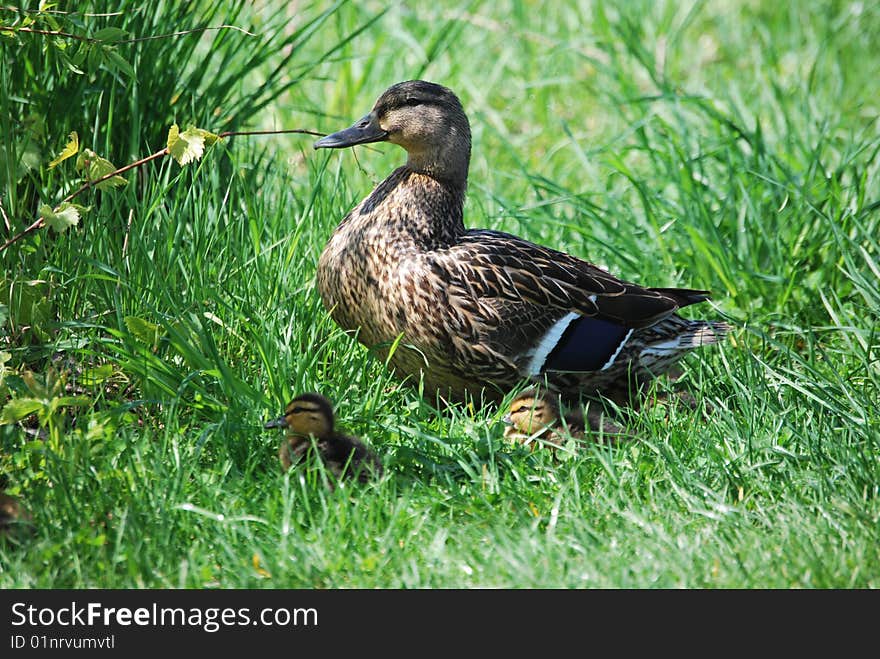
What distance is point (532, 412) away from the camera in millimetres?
4137

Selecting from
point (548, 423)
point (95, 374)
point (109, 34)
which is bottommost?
point (548, 423)

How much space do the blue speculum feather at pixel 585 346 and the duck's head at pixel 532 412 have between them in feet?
0.55

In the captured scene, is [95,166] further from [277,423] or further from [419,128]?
[419,128]

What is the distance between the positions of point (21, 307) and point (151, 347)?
1.43 feet

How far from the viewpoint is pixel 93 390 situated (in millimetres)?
3926

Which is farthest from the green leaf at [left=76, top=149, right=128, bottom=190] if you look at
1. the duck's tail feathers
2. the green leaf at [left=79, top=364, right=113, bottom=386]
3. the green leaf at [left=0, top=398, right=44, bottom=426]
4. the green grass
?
the duck's tail feathers

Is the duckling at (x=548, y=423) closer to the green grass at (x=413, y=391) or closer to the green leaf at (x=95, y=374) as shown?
the green grass at (x=413, y=391)

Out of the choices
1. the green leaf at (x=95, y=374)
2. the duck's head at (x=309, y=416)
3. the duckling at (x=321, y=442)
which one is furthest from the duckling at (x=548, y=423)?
the green leaf at (x=95, y=374)

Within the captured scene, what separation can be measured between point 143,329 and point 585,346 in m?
1.61

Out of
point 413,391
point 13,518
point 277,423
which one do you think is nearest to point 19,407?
point 13,518

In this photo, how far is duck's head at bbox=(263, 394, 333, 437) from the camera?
Answer: 3607mm

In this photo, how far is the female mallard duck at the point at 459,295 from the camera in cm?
432

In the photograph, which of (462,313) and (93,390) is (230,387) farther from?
(462,313)

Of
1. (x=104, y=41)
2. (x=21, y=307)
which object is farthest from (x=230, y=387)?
(x=104, y=41)
